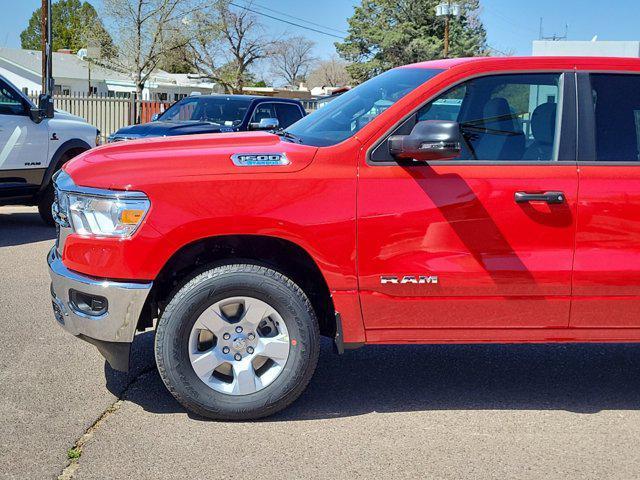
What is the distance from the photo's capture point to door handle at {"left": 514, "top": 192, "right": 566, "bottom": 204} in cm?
450

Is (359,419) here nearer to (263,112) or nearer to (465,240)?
(465,240)

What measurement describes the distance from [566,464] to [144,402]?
90.3 inches

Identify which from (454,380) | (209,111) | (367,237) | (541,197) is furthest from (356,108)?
(209,111)

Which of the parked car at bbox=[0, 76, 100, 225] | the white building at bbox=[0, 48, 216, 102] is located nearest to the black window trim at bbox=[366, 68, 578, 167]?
the parked car at bbox=[0, 76, 100, 225]

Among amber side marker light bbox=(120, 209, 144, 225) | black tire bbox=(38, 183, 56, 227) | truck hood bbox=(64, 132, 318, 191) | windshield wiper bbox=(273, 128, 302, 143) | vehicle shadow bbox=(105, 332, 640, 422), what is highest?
windshield wiper bbox=(273, 128, 302, 143)

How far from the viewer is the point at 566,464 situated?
414 cm

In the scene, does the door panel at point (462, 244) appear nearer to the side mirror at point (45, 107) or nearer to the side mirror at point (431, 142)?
the side mirror at point (431, 142)

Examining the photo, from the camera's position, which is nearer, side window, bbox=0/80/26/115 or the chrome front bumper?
the chrome front bumper

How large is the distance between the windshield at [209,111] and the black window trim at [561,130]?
960 centimetres

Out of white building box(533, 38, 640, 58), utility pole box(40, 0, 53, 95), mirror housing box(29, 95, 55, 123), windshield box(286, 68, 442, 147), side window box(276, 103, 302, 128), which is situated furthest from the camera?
white building box(533, 38, 640, 58)

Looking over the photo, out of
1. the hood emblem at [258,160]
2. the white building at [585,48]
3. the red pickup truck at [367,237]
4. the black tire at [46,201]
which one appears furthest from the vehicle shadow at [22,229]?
the white building at [585,48]

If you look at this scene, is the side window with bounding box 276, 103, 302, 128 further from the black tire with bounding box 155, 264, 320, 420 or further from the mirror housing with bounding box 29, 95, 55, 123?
the black tire with bounding box 155, 264, 320, 420

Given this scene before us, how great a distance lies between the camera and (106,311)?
4414 mm

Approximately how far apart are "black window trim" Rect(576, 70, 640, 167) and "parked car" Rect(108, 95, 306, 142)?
358 inches
